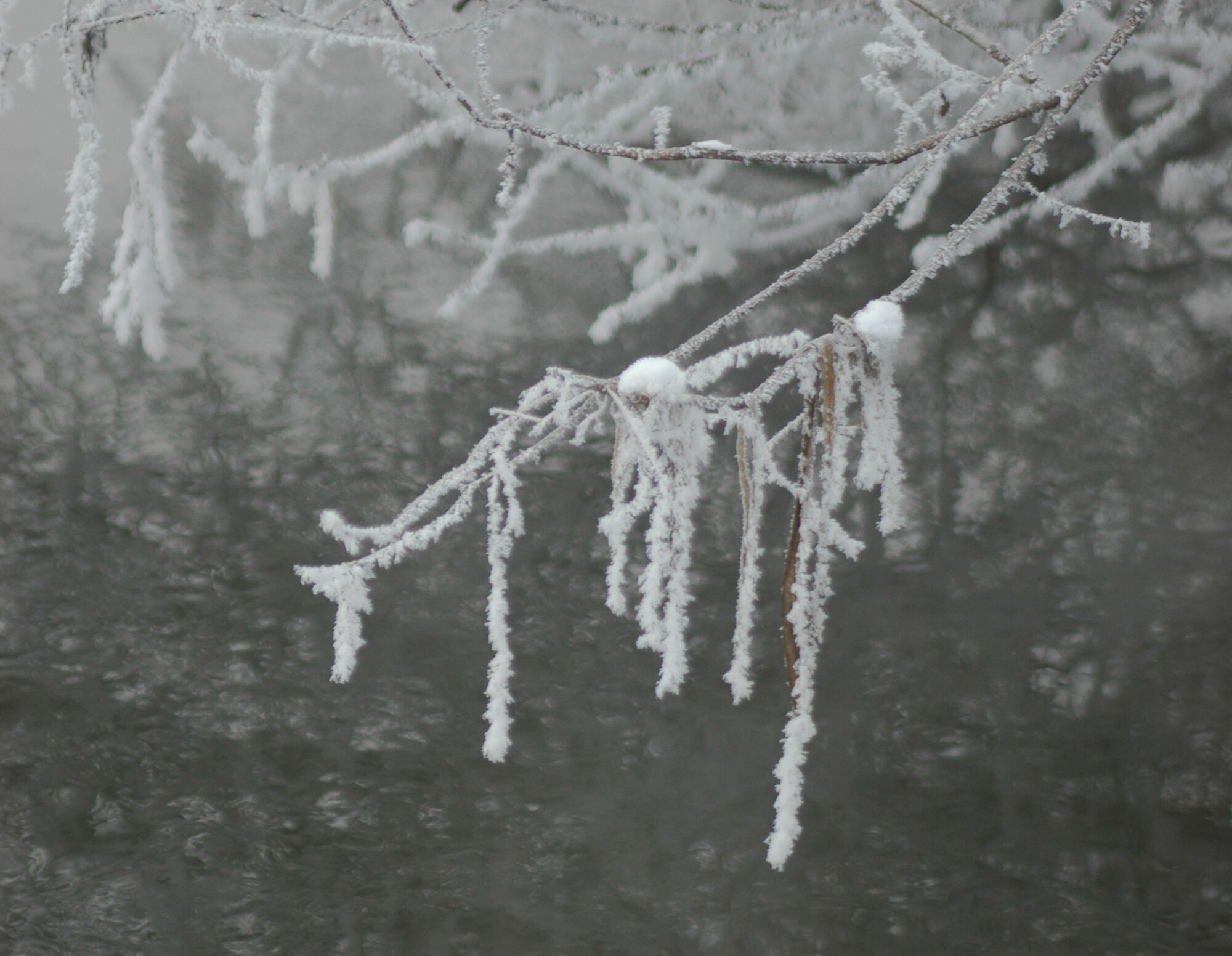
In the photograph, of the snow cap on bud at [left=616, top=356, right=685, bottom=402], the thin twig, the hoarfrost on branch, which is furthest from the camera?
the hoarfrost on branch

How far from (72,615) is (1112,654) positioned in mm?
2576

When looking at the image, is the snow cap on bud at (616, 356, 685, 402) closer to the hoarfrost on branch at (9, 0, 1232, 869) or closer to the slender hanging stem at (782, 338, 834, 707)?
the slender hanging stem at (782, 338, 834, 707)

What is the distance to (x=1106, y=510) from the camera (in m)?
2.28

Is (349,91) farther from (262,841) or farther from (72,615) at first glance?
(262,841)

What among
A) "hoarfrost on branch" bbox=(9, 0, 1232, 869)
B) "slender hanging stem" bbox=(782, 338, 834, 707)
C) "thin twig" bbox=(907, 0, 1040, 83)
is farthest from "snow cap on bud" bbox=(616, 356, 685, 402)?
Result: "thin twig" bbox=(907, 0, 1040, 83)

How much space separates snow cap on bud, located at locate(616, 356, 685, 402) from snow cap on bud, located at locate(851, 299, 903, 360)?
0.43 feet

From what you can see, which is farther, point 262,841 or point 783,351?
point 262,841

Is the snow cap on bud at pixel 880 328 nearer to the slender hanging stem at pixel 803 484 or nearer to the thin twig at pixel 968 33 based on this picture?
the slender hanging stem at pixel 803 484

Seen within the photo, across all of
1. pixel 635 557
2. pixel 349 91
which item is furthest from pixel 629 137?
pixel 635 557

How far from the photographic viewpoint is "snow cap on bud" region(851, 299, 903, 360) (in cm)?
66

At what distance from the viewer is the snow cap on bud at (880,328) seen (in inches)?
26.1

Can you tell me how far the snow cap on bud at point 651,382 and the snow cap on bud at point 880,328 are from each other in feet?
0.43

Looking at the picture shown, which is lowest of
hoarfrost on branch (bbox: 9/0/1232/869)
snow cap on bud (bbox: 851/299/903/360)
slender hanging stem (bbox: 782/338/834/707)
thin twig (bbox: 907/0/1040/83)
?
slender hanging stem (bbox: 782/338/834/707)

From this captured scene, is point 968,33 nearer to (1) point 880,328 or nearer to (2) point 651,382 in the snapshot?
(1) point 880,328
